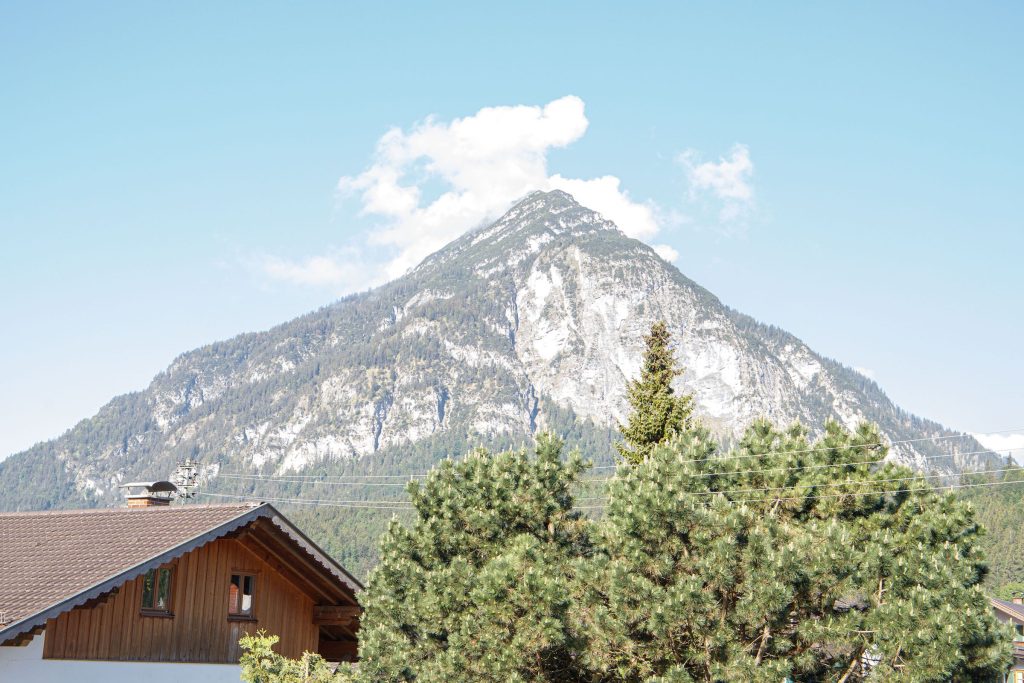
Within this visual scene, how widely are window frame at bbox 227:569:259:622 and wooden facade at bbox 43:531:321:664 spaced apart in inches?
1.1

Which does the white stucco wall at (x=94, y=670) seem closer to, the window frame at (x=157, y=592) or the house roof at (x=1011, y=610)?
the window frame at (x=157, y=592)

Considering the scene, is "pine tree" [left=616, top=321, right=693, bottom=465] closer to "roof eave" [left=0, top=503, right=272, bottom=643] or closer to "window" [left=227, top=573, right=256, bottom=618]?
"window" [left=227, top=573, right=256, bottom=618]

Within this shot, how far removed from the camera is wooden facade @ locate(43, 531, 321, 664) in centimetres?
1983

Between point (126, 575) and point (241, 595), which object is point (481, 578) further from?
point (126, 575)

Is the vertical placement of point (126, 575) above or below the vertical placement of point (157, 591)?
above

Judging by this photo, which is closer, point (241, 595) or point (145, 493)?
point (241, 595)

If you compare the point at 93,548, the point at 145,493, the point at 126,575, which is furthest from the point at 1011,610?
the point at 126,575

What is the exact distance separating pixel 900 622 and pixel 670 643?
4.39 m

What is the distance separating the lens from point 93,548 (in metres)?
21.3

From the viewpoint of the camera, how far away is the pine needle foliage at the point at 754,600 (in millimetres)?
20391

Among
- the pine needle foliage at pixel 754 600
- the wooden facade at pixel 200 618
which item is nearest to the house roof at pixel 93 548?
the wooden facade at pixel 200 618

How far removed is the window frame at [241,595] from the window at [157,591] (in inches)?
62.9

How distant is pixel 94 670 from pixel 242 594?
4317 mm

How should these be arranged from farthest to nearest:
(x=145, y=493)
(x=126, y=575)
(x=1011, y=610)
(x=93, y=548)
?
(x=1011, y=610) → (x=145, y=493) → (x=93, y=548) → (x=126, y=575)
